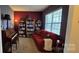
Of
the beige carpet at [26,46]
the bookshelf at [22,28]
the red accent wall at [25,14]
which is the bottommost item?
the beige carpet at [26,46]

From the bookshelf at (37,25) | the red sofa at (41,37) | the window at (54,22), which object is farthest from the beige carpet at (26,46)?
the window at (54,22)

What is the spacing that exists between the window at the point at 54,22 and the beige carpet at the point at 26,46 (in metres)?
0.28

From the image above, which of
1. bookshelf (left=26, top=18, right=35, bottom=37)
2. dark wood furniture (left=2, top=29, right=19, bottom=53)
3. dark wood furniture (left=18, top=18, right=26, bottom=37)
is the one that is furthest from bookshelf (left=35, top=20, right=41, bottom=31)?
dark wood furniture (left=2, top=29, right=19, bottom=53)

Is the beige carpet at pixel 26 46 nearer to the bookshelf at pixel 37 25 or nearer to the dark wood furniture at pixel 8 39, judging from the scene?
the dark wood furniture at pixel 8 39

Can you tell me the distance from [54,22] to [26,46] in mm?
465

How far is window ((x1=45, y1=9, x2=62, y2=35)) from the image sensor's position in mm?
1166

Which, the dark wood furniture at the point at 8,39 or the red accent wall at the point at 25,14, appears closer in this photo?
the dark wood furniture at the point at 8,39

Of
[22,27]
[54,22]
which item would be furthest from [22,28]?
[54,22]

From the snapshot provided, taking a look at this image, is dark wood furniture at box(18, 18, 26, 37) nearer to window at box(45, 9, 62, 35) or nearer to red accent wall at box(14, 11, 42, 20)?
red accent wall at box(14, 11, 42, 20)

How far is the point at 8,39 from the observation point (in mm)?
1092

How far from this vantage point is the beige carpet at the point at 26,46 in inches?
43.7
